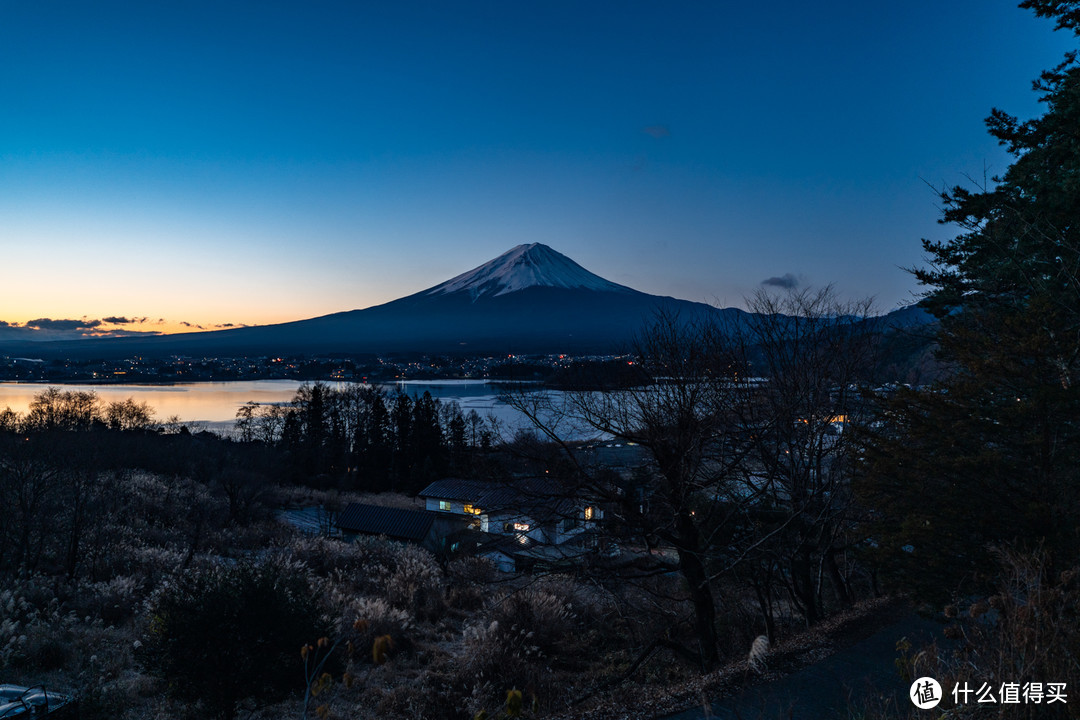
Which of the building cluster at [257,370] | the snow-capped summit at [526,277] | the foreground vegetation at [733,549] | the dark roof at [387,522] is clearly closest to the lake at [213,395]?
the building cluster at [257,370]

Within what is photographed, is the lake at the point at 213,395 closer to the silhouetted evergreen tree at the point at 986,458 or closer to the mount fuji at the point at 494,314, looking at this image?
the mount fuji at the point at 494,314

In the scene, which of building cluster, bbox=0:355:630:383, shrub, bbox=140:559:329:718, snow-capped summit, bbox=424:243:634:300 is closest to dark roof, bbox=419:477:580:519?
shrub, bbox=140:559:329:718

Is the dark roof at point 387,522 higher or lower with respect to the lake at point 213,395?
lower

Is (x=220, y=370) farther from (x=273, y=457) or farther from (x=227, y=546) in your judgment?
(x=227, y=546)

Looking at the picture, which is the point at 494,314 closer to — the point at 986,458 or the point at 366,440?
the point at 366,440

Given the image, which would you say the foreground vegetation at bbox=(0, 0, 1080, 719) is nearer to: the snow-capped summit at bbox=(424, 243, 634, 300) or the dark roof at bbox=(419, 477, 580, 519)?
the dark roof at bbox=(419, 477, 580, 519)

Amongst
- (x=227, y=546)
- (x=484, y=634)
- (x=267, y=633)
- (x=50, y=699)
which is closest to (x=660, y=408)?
(x=484, y=634)
